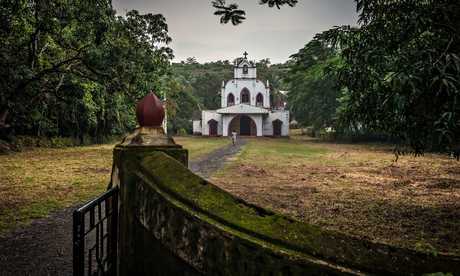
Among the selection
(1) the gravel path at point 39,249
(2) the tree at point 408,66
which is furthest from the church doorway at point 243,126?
(1) the gravel path at point 39,249

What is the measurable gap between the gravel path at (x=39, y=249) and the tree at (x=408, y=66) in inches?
159

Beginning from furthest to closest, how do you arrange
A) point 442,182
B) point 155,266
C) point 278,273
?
point 442,182 → point 155,266 → point 278,273

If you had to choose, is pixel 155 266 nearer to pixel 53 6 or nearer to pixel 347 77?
pixel 347 77

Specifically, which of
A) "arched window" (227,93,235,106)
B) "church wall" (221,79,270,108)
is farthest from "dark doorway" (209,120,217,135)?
"arched window" (227,93,235,106)

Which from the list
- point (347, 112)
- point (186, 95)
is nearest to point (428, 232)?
point (347, 112)

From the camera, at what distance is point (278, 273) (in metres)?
1.19

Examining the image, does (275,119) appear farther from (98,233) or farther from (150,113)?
(98,233)

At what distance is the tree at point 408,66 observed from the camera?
283 centimetres

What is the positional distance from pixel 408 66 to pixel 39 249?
492 cm

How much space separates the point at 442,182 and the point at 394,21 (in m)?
5.87

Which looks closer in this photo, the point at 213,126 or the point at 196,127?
the point at 213,126

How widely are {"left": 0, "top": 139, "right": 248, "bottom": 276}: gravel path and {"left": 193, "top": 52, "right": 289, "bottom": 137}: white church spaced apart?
31352mm

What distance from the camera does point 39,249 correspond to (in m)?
3.68

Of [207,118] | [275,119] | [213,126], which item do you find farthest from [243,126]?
[207,118]
